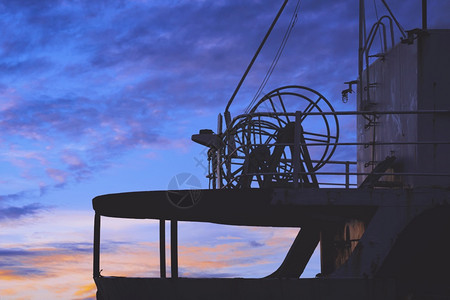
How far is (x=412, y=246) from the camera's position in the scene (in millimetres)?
10586

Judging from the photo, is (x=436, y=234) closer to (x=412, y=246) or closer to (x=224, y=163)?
(x=412, y=246)

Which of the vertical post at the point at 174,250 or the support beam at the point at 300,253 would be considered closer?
the vertical post at the point at 174,250

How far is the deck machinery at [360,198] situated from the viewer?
1042 centimetres

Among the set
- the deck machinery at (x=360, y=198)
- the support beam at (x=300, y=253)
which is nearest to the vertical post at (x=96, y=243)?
the deck machinery at (x=360, y=198)

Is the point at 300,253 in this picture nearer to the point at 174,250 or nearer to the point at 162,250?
the point at 162,250

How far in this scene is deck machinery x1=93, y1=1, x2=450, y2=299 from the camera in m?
10.4

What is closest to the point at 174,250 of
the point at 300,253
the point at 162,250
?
the point at 162,250

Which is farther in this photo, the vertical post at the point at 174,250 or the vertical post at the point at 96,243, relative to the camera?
the vertical post at the point at 96,243

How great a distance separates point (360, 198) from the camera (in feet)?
34.5

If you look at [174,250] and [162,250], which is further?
[162,250]

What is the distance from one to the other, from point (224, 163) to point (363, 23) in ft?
14.0

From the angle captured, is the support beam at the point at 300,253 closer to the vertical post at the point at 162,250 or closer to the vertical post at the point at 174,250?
the vertical post at the point at 162,250

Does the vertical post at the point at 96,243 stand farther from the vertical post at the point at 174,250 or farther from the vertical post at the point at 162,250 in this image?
the vertical post at the point at 174,250

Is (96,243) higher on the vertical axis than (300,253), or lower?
higher
